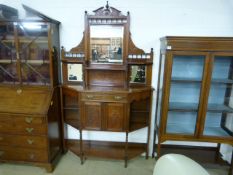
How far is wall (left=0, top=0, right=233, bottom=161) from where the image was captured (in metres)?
2.30

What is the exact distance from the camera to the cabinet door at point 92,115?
226 centimetres

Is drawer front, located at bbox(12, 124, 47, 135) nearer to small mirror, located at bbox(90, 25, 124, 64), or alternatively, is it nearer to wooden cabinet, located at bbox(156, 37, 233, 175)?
small mirror, located at bbox(90, 25, 124, 64)

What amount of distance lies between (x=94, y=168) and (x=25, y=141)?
3.08ft

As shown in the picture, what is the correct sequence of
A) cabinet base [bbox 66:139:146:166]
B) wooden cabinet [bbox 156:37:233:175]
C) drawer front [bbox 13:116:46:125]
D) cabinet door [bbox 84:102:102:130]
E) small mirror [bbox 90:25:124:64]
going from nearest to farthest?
wooden cabinet [bbox 156:37:233:175]
drawer front [bbox 13:116:46:125]
cabinet door [bbox 84:102:102:130]
small mirror [bbox 90:25:124:64]
cabinet base [bbox 66:139:146:166]

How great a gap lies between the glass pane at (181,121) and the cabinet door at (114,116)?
61 cm

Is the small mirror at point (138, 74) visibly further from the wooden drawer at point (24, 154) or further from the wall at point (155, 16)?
the wooden drawer at point (24, 154)

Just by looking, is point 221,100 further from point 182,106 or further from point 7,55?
point 7,55

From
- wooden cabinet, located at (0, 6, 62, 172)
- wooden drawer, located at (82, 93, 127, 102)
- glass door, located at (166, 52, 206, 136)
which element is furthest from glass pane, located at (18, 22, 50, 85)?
glass door, located at (166, 52, 206, 136)

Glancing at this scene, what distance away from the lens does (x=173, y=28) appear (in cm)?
237

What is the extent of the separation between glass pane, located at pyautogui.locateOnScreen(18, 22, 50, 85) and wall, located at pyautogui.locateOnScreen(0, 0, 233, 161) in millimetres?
346

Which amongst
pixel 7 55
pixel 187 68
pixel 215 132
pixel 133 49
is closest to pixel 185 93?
pixel 187 68

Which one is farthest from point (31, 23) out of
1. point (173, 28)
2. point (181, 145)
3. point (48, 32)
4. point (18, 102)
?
point (181, 145)

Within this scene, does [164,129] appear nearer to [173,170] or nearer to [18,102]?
[173,170]

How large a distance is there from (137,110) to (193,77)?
0.88 metres
